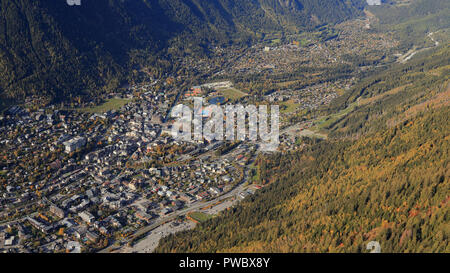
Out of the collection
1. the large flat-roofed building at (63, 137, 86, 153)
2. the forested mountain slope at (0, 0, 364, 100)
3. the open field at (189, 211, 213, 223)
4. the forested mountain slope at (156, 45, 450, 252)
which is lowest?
the open field at (189, 211, 213, 223)

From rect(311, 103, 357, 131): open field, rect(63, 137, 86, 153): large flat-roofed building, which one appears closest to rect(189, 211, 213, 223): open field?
rect(63, 137, 86, 153): large flat-roofed building

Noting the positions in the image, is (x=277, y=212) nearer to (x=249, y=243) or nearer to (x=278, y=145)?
(x=249, y=243)

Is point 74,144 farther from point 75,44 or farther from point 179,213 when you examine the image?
point 75,44

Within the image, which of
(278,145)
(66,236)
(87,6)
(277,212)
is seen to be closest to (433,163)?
(277,212)

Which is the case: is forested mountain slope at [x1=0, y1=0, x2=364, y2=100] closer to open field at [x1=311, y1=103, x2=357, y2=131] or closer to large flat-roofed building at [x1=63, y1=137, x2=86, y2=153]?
large flat-roofed building at [x1=63, y1=137, x2=86, y2=153]

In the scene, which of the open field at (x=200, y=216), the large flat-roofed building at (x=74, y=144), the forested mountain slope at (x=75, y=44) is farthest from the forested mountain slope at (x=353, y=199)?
the forested mountain slope at (x=75, y=44)

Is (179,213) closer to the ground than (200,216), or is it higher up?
higher up

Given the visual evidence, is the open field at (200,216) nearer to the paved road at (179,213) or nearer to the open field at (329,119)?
the paved road at (179,213)

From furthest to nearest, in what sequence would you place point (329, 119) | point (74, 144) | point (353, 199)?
point (329, 119) < point (74, 144) < point (353, 199)

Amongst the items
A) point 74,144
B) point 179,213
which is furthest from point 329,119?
point 74,144
